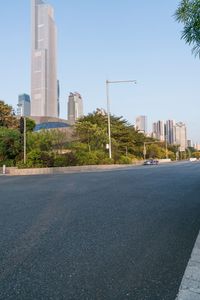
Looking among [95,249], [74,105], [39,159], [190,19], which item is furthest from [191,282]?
[74,105]

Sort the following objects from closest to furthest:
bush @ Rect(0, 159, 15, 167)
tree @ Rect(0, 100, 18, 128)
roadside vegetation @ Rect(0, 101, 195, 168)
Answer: roadside vegetation @ Rect(0, 101, 195, 168) < bush @ Rect(0, 159, 15, 167) < tree @ Rect(0, 100, 18, 128)

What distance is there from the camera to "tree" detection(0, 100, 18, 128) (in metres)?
57.9

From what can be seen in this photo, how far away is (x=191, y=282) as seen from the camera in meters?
3.74

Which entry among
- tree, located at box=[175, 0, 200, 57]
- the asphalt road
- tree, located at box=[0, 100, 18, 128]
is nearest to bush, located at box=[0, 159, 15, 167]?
tree, located at box=[0, 100, 18, 128]

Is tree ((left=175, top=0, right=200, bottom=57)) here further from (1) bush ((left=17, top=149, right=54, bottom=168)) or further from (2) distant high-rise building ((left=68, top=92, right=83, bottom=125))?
(2) distant high-rise building ((left=68, top=92, right=83, bottom=125))

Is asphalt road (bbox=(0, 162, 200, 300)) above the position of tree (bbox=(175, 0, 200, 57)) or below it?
below

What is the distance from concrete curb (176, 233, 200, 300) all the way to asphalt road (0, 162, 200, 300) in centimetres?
7

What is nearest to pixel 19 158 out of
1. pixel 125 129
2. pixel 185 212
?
pixel 185 212

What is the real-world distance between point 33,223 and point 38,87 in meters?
198

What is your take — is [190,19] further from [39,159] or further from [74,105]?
[74,105]

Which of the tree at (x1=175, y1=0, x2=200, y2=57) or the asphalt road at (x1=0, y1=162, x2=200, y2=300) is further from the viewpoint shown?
the tree at (x1=175, y1=0, x2=200, y2=57)

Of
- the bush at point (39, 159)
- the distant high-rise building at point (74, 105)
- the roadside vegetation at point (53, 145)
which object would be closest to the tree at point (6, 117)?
the roadside vegetation at point (53, 145)

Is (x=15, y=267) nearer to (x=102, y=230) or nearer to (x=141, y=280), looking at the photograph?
(x=141, y=280)

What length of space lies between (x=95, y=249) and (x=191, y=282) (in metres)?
1.59
